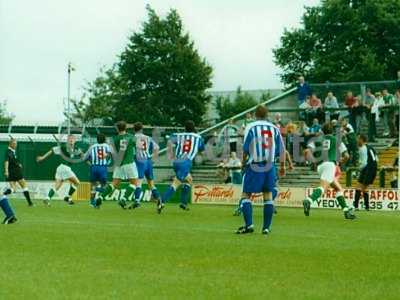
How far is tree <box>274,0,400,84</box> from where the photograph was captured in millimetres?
66188

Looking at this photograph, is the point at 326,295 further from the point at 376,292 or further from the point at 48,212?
the point at 48,212

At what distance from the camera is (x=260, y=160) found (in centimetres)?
1747

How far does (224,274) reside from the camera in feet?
37.2

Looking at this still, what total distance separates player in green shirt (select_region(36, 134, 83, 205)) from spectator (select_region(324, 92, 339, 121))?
954 centimetres

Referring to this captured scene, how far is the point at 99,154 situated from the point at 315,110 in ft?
38.0

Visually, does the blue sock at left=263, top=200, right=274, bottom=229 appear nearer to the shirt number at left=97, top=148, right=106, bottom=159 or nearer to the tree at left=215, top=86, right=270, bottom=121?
the shirt number at left=97, top=148, right=106, bottom=159

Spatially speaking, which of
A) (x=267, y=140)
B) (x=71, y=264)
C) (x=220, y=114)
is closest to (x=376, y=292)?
(x=71, y=264)

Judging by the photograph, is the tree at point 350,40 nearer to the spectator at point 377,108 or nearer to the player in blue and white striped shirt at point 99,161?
the spectator at point 377,108

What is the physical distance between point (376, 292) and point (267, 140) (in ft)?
24.6

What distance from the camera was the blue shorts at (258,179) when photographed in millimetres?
17344

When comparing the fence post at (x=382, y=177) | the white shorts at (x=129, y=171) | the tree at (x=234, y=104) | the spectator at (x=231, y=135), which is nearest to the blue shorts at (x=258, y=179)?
the white shorts at (x=129, y=171)

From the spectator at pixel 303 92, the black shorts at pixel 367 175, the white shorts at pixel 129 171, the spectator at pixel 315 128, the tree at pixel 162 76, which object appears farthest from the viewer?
the tree at pixel 162 76

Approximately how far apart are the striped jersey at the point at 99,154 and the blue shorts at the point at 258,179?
13373 millimetres

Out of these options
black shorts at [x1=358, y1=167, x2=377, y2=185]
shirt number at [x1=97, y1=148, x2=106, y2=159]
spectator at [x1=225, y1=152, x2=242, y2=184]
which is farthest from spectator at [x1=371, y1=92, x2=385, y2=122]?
shirt number at [x1=97, y1=148, x2=106, y2=159]
